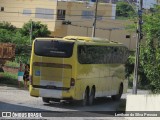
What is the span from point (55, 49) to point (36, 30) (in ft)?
181

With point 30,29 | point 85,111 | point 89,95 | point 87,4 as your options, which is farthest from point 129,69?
point 87,4

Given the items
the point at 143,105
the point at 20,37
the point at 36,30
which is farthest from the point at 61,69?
the point at 36,30

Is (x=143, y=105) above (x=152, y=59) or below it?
below

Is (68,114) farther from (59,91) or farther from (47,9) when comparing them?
(47,9)

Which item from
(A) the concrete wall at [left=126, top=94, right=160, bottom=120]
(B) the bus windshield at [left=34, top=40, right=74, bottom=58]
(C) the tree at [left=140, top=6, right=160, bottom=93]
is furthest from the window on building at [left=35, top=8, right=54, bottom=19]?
(A) the concrete wall at [left=126, top=94, right=160, bottom=120]

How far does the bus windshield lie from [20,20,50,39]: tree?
176 ft

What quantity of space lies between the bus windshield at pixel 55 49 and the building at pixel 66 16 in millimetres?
55251

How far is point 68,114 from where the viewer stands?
20156 mm

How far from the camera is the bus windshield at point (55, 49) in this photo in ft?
76.3

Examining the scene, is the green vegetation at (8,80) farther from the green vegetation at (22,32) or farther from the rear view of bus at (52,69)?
the green vegetation at (22,32)

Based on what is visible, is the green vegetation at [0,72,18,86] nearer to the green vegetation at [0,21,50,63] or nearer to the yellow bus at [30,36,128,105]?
the yellow bus at [30,36,128,105]

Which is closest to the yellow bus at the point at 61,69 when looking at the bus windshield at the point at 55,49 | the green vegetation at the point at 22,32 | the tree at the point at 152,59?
the bus windshield at the point at 55,49

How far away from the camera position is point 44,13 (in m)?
83.2

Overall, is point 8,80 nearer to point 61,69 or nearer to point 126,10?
point 61,69
